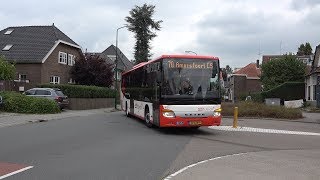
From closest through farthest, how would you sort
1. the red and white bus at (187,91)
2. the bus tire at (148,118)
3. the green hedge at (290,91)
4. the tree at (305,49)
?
the red and white bus at (187,91), the bus tire at (148,118), the green hedge at (290,91), the tree at (305,49)

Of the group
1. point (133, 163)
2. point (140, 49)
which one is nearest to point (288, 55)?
point (140, 49)

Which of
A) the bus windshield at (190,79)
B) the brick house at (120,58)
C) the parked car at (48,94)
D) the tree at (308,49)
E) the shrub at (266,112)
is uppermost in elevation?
the tree at (308,49)

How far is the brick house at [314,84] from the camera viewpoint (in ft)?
144

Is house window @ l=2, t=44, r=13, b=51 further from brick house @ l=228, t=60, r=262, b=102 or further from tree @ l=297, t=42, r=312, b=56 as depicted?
tree @ l=297, t=42, r=312, b=56

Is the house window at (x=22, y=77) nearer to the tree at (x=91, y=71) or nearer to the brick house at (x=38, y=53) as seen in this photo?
the brick house at (x=38, y=53)

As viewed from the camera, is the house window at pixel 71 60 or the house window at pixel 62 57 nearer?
the house window at pixel 62 57

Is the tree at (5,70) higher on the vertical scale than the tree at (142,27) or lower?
lower

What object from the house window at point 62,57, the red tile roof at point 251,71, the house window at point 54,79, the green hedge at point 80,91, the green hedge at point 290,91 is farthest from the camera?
the red tile roof at point 251,71

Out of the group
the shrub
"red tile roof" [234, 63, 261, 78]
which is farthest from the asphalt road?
"red tile roof" [234, 63, 261, 78]

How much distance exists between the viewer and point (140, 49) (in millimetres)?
72625

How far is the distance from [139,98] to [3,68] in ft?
53.8

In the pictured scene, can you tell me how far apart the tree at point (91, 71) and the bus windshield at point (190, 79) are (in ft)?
113

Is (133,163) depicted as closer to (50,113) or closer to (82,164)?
(82,164)

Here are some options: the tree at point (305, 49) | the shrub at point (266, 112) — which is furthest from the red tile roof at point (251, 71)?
the shrub at point (266, 112)
